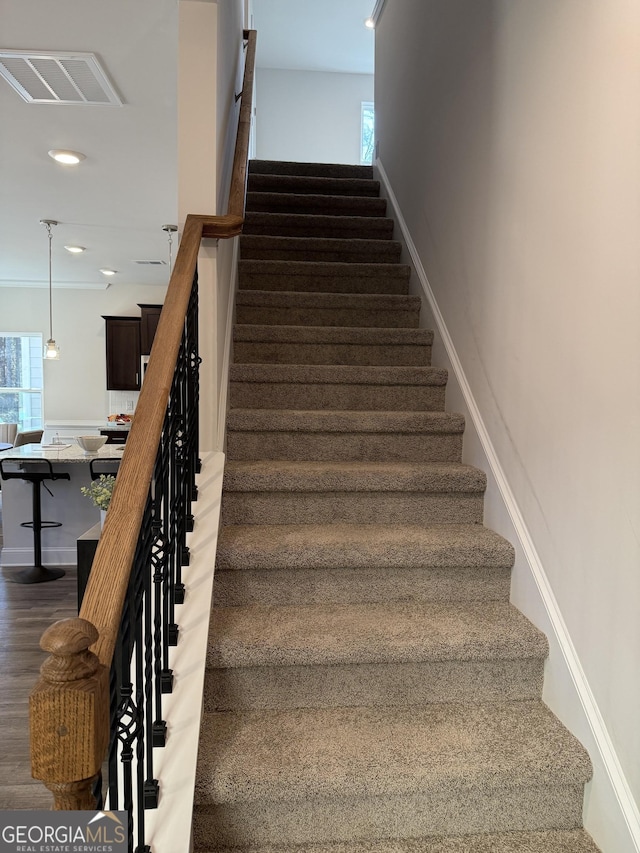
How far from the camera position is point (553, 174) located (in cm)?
186

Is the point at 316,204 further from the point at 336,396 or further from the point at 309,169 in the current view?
the point at 336,396

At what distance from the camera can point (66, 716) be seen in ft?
2.57

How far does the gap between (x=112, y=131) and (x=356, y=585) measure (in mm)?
3070

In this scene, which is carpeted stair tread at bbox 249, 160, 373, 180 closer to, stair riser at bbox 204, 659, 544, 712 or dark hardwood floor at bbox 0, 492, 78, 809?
dark hardwood floor at bbox 0, 492, 78, 809

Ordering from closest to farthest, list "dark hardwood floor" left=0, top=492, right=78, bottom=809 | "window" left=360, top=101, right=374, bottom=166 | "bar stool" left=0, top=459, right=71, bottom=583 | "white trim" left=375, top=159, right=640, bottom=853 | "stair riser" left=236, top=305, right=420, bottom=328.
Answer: "white trim" left=375, top=159, right=640, bottom=853 < "dark hardwood floor" left=0, top=492, right=78, bottom=809 < "stair riser" left=236, top=305, right=420, bottom=328 < "bar stool" left=0, top=459, right=71, bottom=583 < "window" left=360, top=101, right=374, bottom=166

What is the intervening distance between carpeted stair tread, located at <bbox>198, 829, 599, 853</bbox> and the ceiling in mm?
2932

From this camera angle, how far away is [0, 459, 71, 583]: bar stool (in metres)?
4.50

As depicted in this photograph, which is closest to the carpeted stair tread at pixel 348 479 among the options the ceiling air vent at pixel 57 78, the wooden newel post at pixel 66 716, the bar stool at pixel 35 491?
the wooden newel post at pixel 66 716

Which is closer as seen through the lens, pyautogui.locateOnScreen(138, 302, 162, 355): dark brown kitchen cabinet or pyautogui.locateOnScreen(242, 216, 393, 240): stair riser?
pyautogui.locateOnScreen(242, 216, 393, 240): stair riser

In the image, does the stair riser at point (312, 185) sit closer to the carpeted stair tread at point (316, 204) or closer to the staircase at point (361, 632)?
the carpeted stair tread at point (316, 204)

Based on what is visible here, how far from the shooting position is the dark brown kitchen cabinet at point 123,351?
843cm

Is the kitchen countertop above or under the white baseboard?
above

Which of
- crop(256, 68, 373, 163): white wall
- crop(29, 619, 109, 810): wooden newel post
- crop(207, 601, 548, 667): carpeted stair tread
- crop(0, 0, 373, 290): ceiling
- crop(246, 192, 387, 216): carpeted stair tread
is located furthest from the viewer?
crop(256, 68, 373, 163): white wall

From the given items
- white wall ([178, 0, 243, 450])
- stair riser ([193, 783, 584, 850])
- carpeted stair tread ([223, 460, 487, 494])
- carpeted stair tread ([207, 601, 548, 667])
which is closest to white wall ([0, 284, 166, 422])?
white wall ([178, 0, 243, 450])
